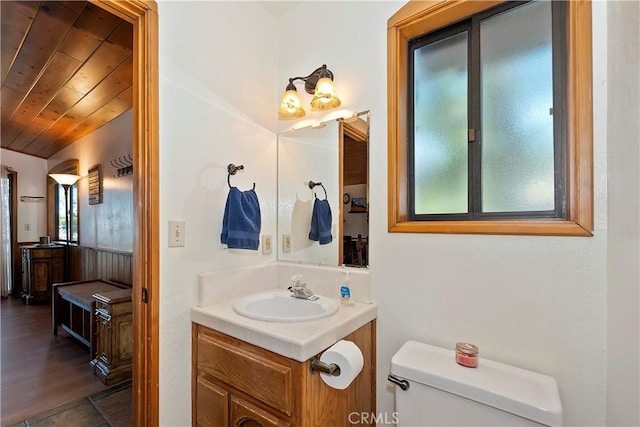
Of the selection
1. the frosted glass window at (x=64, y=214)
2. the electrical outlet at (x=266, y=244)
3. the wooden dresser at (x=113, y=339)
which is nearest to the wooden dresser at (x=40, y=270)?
the frosted glass window at (x=64, y=214)

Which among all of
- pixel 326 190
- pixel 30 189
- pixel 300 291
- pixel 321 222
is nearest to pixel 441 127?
pixel 326 190

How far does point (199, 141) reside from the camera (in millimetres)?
1381

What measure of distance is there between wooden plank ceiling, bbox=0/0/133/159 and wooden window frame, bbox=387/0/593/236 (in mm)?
1408

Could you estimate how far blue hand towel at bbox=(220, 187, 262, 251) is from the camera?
4.70ft

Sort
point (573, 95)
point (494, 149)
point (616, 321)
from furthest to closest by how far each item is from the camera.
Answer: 1. point (494, 149)
2. point (573, 95)
3. point (616, 321)

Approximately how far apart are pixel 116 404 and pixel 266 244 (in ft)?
4.66

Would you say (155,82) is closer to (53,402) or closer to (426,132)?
(426,132)

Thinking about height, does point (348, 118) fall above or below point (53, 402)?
above

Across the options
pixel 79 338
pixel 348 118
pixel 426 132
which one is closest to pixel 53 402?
pixel 79 338

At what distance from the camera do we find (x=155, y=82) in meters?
1.22

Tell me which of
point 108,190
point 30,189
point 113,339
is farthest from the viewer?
point 30,189

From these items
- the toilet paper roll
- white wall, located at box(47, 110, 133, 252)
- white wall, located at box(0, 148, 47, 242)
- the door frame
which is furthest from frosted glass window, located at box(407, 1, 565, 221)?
white wall, located at box(0, 148, 47, 242)

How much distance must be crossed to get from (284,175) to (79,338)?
2.46m

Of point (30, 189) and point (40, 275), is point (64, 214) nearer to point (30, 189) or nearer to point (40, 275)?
point (30, 189)
